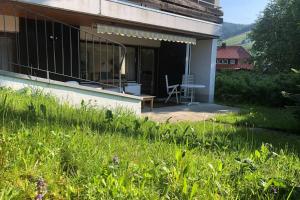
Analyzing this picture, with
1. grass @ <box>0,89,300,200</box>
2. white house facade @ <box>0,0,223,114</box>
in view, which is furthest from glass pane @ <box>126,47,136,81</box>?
grass @ <box>0,89,300,200</box>

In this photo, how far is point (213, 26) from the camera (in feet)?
46.6

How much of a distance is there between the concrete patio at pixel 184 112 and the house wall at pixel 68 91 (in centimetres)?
236

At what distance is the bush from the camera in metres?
15.2

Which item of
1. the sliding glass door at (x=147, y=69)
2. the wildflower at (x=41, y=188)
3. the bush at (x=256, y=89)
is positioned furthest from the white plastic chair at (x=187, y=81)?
the wildflower at (x=41, y=188)

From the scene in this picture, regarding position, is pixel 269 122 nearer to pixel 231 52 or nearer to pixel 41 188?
pixel 41 188

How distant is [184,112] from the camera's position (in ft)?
39.0

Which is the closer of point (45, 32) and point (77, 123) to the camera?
point (77, 123)

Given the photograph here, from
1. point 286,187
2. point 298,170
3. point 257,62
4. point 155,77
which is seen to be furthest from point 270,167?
point 257,62

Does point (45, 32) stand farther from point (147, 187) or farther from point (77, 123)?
point (147, 187)

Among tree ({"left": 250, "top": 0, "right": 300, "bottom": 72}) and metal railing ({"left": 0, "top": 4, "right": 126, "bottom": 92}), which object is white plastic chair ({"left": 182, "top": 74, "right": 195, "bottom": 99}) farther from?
tree ({"left": 250, "top": 0, "right": 300, "bottom": 72})

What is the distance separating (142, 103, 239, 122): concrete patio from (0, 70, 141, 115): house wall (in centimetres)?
236

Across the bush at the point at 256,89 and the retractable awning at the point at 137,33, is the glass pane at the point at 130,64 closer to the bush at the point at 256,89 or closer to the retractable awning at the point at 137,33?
the retractable awning at the point at 137,33

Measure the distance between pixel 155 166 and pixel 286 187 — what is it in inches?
41.6

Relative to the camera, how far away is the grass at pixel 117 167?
7.89ft
